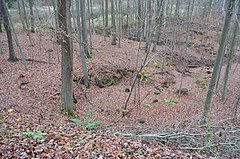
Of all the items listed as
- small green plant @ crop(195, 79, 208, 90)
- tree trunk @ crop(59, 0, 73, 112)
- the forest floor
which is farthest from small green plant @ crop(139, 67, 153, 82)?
tree trunk @ crop(59, 0, 73, 112)

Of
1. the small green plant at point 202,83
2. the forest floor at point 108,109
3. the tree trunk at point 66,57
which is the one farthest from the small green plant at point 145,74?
the tree trunk at point 66,57

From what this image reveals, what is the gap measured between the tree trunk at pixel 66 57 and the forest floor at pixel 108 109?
42cm

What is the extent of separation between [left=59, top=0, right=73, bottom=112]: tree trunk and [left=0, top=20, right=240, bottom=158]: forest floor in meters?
0.42

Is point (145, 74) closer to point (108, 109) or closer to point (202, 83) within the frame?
point (108, 109)

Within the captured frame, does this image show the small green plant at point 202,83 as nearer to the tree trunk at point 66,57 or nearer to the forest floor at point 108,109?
the forest floor at point 108,109

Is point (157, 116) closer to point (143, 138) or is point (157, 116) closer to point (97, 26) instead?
point (143, 138)

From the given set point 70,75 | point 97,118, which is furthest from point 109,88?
point 70,75

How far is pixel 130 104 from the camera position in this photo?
1077 centimetres

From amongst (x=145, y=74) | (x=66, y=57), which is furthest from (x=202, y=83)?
(x=66, y=57)

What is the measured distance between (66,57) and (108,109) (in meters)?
4.15

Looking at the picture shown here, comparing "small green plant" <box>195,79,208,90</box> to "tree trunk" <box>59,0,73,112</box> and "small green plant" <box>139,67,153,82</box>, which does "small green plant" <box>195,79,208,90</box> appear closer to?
"small green plant" <box>139,67,153,82</box>

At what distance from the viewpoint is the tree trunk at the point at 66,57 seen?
6.43 m

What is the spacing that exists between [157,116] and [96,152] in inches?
250

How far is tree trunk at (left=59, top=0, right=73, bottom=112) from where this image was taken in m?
6.43
